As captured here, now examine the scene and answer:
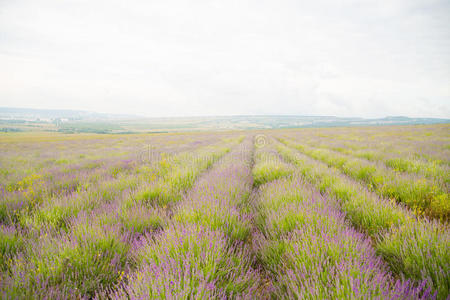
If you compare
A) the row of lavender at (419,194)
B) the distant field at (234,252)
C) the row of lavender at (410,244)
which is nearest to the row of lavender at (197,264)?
the distant field at (234,252)

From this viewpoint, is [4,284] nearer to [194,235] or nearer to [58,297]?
[58,297]

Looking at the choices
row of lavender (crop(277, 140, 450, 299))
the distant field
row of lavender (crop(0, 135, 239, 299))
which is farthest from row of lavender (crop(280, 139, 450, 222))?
row of lavender (crop(0, 135, 239, 299))

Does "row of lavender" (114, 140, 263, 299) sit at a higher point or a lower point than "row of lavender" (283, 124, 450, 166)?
lower

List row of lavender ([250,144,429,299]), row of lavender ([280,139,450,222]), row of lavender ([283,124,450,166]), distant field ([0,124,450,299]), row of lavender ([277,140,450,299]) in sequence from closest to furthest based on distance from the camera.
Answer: row of lavender ([250,144,429,299]) → distant field ([0,124,450,299]) → row of lavender ([277,140,450,299]) → row of lavender ([280,139,450,222]) → row of lavender ([283,124,450,166])

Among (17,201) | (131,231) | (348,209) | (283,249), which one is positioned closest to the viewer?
(283,249)

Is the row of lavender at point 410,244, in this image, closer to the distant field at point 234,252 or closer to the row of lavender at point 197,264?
the distant field at point 234,252

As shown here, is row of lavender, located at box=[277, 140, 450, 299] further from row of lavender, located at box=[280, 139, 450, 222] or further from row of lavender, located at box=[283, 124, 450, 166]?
row of lavender, located at box=[283, 124, 450, 166]

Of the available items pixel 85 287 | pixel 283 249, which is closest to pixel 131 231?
pixel 85 287

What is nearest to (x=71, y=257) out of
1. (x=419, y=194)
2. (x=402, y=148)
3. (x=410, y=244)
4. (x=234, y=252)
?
(x=234, y=252)

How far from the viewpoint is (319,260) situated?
62.5 inches

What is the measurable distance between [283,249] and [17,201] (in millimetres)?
4671

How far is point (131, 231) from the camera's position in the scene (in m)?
2.50

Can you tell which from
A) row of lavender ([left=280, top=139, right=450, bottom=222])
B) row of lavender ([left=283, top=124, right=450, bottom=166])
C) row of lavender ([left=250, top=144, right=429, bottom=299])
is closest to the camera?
row of lavender ([left=250, top=144, right=429, bottom=299])

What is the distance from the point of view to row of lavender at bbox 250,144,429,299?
4.07 ft
